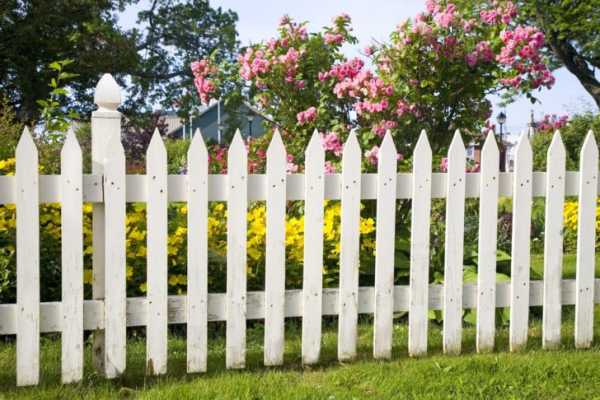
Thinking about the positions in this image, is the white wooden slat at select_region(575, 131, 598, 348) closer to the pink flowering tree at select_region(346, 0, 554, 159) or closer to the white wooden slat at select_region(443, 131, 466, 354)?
the white wooden slat at select_region(443, 131, 466, 354)

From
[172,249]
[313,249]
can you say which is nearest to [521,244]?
[313,249]

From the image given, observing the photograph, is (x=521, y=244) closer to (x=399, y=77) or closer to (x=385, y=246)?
(x=385, y=246)

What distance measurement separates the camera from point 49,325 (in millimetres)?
3590

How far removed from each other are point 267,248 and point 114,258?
0.80 m

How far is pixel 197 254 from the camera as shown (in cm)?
371

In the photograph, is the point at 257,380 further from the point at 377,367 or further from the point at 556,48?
the point at 556,48

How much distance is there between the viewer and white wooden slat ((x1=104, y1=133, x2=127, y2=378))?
3564 millimetres

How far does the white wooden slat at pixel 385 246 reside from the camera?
3.92 meters

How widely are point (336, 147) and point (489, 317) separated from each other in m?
2.58

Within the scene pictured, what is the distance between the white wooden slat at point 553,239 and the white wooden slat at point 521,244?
0.48 ft

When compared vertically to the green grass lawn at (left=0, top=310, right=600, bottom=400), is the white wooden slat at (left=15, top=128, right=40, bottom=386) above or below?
above

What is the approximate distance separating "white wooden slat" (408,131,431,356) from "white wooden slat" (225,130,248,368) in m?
0.97

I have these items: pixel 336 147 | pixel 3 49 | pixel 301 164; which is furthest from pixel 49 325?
pixel 3 49

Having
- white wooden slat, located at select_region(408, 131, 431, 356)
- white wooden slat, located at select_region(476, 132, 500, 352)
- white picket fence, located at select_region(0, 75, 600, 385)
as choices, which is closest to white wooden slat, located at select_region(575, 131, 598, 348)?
white picket fence, located at select_region(0, 75, 600, 385)
